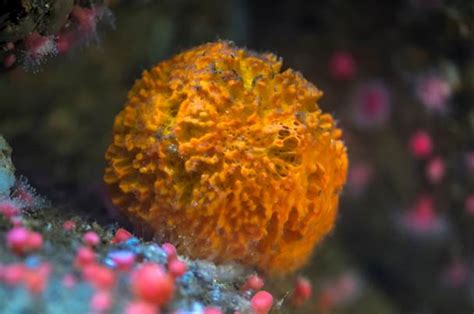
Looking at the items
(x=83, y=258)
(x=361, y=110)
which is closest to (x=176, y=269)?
(x=83, y=258)

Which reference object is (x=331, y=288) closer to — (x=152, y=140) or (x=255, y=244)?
(x=255, y=244)

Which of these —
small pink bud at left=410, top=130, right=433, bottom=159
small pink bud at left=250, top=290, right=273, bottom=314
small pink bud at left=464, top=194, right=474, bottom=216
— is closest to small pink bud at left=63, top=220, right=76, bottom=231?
small pink bud at left=250, top=290, right=273, bottom=314

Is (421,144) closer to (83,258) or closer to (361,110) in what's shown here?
(361,110)

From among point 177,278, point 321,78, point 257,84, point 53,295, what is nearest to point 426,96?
point 321,78

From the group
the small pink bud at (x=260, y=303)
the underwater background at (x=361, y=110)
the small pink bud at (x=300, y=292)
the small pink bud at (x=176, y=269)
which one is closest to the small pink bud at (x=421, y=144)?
the underwater background at (x=361, y=110)

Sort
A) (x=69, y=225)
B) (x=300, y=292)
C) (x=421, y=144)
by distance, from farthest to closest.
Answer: (x=421, y=144)
(x=300, y=292)
(x=69, y=225)

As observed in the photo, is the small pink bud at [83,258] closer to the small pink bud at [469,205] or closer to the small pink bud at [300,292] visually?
the small pink bud at [300,292]
